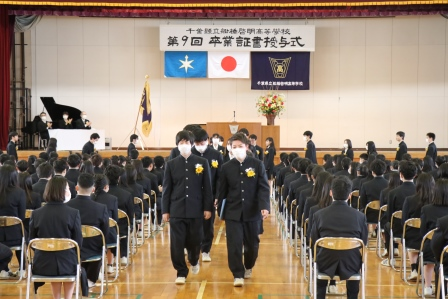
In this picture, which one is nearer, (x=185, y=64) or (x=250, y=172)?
(x=250, y=172)

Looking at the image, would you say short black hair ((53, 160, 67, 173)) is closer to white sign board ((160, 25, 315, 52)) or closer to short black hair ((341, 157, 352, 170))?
short black hair ((341, 157, 352, 170))

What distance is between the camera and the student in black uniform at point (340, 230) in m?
6.00

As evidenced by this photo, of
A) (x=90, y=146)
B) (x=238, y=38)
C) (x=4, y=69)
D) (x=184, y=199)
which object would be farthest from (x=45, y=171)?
(x=238, y=38)

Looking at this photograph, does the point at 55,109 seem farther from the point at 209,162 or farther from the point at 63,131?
the point at 209,162

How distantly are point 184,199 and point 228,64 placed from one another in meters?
15.2

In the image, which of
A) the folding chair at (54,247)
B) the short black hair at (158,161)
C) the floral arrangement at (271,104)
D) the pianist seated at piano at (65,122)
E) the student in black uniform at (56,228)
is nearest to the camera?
the folding chair at (54,247)

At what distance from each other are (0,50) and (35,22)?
157 centimetres

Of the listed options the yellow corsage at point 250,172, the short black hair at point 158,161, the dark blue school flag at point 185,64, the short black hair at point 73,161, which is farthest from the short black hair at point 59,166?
the dark blue school flag at point 185,64

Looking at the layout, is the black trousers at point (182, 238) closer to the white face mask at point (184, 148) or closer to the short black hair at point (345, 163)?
the white face mask at point (184, 148)

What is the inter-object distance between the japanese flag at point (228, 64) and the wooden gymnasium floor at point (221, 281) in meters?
13.1

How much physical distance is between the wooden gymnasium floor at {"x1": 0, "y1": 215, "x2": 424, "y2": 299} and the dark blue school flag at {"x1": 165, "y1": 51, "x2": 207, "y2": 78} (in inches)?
520

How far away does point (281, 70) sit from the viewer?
22562 millimetres

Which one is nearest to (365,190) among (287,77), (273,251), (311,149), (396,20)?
(273,251)

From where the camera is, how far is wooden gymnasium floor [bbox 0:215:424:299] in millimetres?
7465
